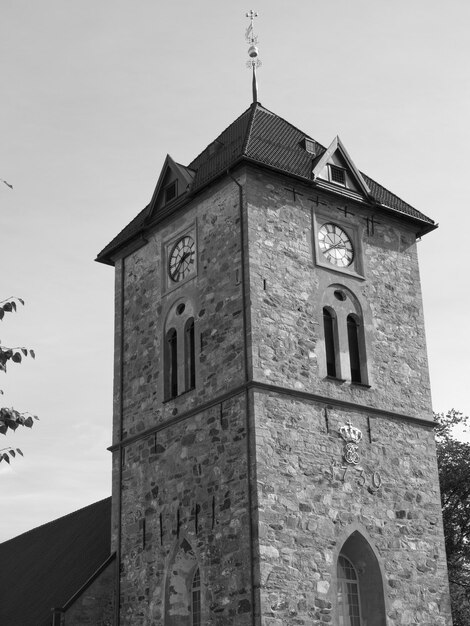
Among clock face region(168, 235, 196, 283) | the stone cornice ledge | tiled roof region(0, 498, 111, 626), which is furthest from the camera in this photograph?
tiled roof region(0, 498, 111, 626)

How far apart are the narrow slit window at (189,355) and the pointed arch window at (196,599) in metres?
4.32

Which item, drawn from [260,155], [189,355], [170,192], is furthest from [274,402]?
[170,192]

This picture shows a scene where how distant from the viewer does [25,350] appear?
1155 cm

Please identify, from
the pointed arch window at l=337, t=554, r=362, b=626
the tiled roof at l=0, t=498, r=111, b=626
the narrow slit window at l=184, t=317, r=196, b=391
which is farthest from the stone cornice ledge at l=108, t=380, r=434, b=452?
the tiled roof at l=0, t=498, r=111, b=626

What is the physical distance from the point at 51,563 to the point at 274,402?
1060 centimetres

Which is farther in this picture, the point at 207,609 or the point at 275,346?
the point at 275,346

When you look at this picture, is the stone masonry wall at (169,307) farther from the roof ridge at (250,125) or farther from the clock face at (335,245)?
the clock face at (335,245)

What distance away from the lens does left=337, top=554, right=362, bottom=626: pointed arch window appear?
832 inches

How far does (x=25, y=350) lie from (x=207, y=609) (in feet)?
35.8

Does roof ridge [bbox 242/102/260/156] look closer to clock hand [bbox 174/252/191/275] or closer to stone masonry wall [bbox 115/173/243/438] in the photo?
stone masonry wall [bbox 115/173/243/438]

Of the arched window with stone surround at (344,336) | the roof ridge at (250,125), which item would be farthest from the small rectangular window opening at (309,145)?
the arched window with stone surround at (344,336)

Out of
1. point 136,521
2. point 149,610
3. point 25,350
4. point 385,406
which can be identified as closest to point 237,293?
point 385,406

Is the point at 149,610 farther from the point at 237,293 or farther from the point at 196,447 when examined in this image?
the point at 237,293

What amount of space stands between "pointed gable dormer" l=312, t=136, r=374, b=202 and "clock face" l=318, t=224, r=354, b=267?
1.00 m
